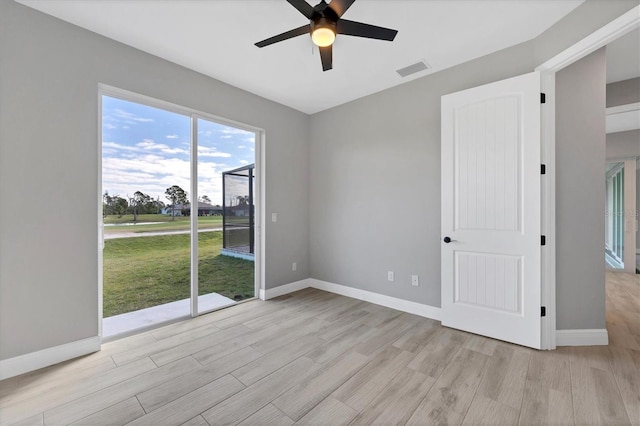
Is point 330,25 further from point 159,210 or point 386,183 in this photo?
point 159,210

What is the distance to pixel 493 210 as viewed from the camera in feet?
8.59

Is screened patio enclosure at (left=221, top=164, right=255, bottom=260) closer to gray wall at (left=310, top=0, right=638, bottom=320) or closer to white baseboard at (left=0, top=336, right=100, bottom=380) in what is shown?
gray wall at (left=310, top=0, right=638, bottom=320)

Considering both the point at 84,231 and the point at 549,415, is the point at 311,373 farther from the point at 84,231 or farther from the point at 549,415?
the point at 84,231

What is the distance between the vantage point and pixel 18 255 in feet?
6.82

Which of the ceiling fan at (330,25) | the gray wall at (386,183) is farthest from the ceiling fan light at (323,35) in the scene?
the gray wall at (386,183)

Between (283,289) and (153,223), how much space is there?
205 centimetres

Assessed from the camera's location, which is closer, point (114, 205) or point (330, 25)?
point (330, 25)

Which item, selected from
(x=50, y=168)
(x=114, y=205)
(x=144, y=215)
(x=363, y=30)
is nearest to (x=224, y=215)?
(x=144, y=215)

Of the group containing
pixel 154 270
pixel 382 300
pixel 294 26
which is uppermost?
pixel 294 26

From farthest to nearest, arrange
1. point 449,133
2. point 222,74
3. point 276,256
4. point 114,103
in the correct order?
point 276,256 → point 222,74 → point 449,133 → point 114,103

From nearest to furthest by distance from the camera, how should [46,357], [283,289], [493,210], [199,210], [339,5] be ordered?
[339,5] < [46,357] < [493,210] < [199,210] < [283,289]

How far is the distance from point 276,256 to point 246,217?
2.46 ft

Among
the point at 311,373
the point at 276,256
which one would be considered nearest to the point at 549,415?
the point at 311,373

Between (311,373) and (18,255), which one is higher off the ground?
(18,255)
